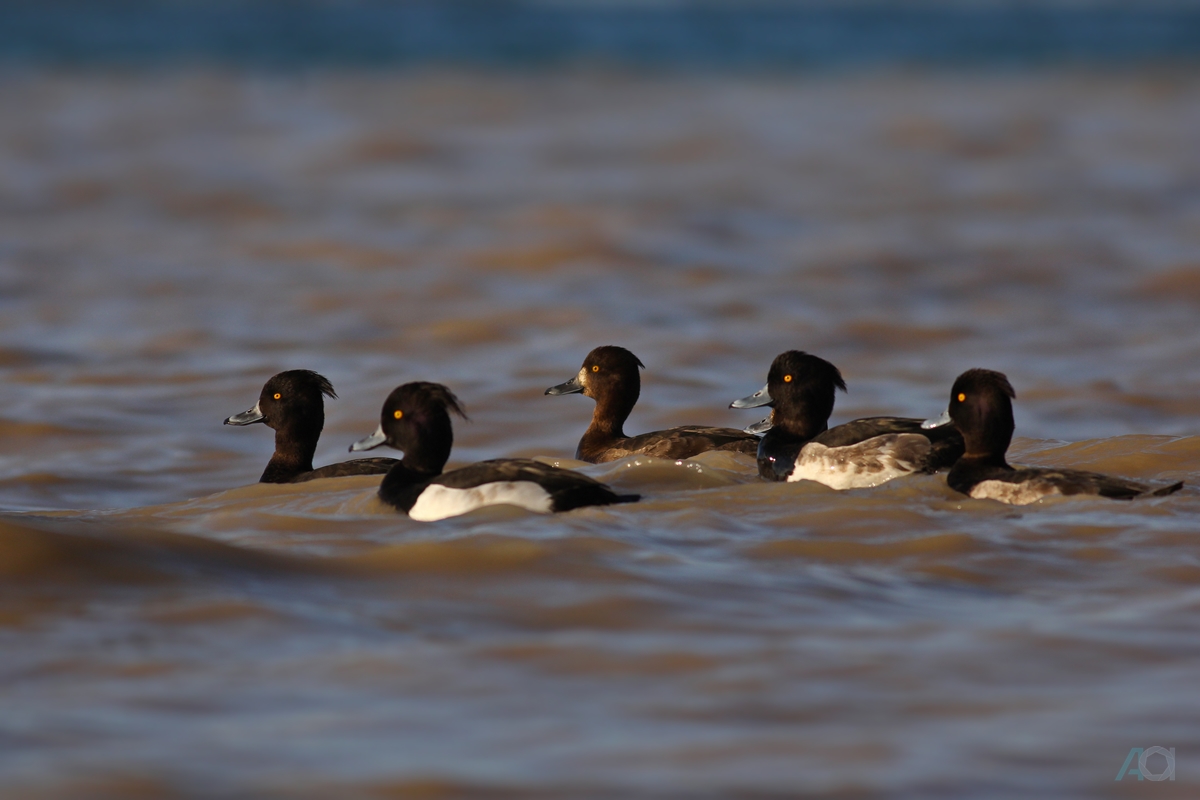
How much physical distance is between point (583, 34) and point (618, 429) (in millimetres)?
32957

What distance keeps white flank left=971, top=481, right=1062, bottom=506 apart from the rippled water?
0.16 m

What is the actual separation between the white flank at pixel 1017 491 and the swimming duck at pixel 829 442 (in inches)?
27.1

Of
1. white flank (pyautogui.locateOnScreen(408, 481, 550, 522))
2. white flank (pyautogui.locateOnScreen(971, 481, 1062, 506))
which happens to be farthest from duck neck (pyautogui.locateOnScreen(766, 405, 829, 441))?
white flank (pyautogui.locateOnScreen(408, 481, 550, 522))

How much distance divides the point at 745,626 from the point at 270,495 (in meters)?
3.22

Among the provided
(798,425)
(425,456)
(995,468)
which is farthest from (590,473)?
→ (995,468)

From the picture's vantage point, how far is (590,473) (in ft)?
28.4

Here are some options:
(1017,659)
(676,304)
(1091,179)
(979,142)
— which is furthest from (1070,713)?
(979,142)

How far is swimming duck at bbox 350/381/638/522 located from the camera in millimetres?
7371

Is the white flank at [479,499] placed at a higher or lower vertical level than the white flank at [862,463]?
lower

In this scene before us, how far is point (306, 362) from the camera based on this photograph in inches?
498

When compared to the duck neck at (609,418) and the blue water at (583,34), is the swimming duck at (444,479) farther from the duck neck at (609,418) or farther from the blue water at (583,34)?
the blue water at (583,34)

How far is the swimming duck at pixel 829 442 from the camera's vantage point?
8.41 metres

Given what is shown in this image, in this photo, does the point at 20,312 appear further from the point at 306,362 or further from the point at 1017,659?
the point at 1017,659

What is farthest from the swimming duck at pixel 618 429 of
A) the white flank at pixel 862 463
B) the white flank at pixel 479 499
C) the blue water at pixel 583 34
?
the blue water at pixel 583 34
